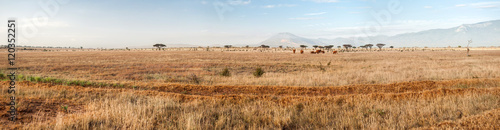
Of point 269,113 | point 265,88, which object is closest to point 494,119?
point 269,113

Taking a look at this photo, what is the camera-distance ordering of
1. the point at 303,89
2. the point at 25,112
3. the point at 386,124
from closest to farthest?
the point at 386,124, the point at 25,112, the point at 303,89

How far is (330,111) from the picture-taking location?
736 cm

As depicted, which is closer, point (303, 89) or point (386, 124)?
point (386, 124)

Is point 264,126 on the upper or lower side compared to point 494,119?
lower

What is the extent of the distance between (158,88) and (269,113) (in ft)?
22.5

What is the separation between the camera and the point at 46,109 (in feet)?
24.3

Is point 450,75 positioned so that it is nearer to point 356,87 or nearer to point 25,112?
point 356,87

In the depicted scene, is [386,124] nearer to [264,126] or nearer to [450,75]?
[264,126]

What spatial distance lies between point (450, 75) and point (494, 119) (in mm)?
13007

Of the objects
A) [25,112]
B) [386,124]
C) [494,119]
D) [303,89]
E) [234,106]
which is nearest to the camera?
[494,119]

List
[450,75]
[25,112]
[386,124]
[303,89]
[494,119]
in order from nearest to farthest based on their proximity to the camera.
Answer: [494,119], [386,124], [25,112], [303,89], [450,75]

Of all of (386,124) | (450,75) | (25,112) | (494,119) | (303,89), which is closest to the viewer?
(494,119)

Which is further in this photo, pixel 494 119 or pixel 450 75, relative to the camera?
pixel 450 75

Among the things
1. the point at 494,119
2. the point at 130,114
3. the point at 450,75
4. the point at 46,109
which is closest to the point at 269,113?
the point at 130,114
